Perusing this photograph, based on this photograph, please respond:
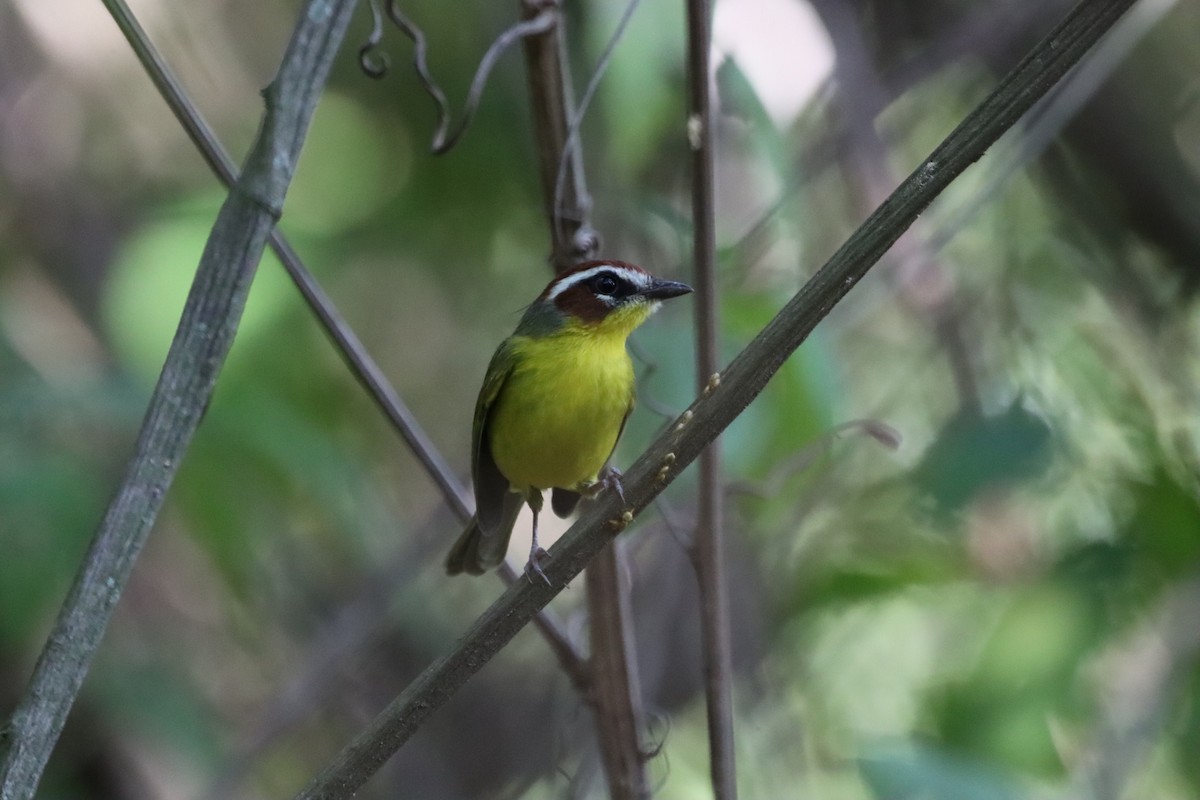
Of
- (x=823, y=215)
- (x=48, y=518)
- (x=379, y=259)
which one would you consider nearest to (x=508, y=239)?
(x=379, y=259)

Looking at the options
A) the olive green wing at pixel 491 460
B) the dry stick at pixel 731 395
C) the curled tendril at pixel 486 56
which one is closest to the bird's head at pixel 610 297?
the olive green wing at pixel 491 460

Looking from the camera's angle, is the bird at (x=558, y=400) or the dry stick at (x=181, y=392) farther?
the bird at (x=558, y=400)

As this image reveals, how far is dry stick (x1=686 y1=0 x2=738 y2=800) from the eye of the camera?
2.39 m

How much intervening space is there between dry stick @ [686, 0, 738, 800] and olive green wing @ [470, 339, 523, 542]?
94cm

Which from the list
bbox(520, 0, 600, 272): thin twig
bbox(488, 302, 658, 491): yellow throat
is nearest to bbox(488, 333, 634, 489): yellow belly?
bbox(488, 302, 658, 491): yellow throat

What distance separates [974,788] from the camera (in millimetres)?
2949

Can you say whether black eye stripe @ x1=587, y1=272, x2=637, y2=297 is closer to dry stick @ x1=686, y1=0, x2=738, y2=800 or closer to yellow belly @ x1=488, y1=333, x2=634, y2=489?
yellow belly @ x1=488, y1=333, x2=634, y2=489

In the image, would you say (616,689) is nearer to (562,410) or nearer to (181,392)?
(562,410)

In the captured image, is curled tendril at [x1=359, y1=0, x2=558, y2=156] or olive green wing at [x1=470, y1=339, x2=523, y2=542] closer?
curled tendril at [x1=359, y1=0, x2=558, y2=156]

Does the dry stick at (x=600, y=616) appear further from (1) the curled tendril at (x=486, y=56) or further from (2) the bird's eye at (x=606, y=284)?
(2) the bird's eye at (x=606, y=284)

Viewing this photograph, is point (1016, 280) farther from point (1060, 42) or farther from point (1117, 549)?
point (1060, 42)

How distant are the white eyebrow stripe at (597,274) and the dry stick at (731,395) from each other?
54.4 inches

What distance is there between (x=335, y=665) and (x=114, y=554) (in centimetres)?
291

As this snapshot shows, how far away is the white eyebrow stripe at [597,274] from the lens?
11.0 feet
